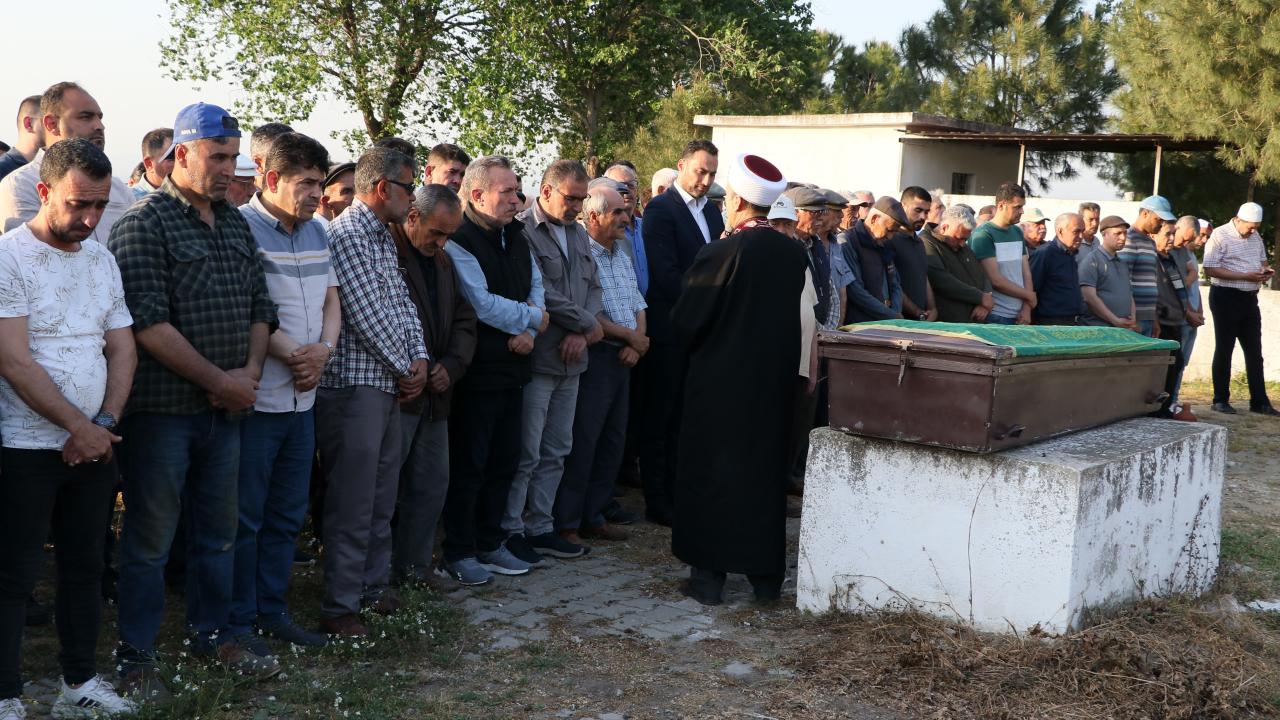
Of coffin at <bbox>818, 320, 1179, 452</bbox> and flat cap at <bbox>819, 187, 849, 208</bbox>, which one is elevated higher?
flat cap at <bbox>819, 187, 849, 208</bbox>

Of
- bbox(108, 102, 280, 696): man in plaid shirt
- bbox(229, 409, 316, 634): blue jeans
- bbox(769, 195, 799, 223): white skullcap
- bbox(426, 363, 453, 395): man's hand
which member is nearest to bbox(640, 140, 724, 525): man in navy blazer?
bbox(769, 195, 799, 223): white skullcap

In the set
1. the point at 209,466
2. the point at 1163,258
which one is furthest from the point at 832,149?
the point at 209,466

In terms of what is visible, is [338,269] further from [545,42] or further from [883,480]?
[545,42]

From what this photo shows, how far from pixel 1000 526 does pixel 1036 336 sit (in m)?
0.90

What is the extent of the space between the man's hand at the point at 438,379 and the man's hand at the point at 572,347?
3.13ft

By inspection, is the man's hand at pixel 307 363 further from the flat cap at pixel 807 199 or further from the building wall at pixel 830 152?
the building wall at pixel 830 152

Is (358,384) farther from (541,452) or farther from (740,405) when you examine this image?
(740,405)

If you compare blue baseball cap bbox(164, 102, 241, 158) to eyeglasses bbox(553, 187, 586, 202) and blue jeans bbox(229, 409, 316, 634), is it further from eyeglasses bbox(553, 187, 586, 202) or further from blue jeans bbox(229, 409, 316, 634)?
eyeglasses bbox(553, 187, 586, 202)

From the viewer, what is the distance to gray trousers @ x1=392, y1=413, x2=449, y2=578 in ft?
17.4

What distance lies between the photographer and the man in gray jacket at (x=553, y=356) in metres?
6.04

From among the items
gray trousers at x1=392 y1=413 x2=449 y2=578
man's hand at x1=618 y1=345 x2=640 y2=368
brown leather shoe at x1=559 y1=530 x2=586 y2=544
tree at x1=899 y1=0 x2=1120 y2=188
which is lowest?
brown leather shoe at x1=559 y1=530 x2=586 y2=544

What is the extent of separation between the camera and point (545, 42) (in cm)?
2247

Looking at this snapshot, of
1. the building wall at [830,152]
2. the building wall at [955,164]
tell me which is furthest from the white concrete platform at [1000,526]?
the building wall at [830,152]

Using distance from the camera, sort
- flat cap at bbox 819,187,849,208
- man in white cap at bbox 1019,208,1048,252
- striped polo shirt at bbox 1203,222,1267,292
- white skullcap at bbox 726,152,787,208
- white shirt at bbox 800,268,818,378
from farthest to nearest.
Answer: striped polo shirt at bbox 1203,222,1267,292
man in white cap at bbox 1019,208,1048,252
flat cap at bbox 819,187,849,208
white shirt at bbox 800,268,818,378
white skullcap at bbox 726,152,787,208
